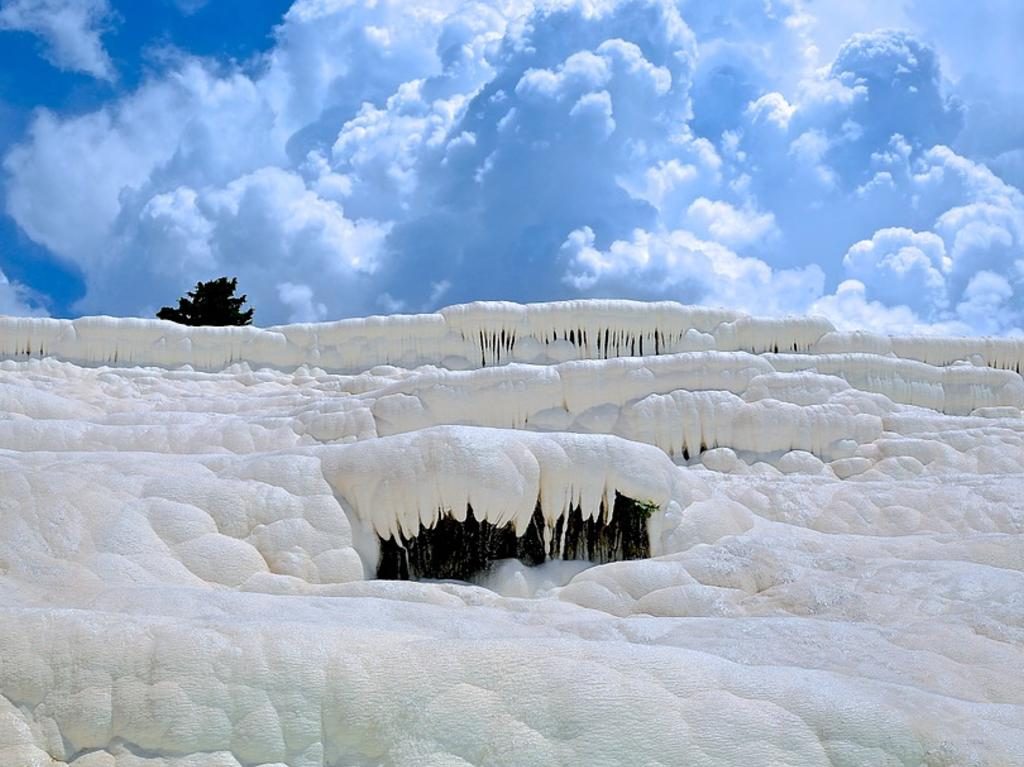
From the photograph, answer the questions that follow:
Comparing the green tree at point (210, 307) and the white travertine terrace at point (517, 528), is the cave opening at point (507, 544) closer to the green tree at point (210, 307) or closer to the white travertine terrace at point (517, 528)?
the white travertine terrace at point (517, 528)

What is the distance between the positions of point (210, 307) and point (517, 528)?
83.3 feet

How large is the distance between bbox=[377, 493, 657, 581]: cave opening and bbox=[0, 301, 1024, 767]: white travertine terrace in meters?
0.19

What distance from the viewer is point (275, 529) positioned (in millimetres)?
9430

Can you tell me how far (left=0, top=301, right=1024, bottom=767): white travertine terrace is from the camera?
16.5ft

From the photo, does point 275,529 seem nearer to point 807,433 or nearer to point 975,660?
point 975,660

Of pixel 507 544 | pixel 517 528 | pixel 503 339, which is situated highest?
pixel 503 339

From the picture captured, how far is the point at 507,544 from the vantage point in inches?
417

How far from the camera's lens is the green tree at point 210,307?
32.8 meters

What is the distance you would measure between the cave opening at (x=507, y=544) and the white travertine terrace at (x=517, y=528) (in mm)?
193

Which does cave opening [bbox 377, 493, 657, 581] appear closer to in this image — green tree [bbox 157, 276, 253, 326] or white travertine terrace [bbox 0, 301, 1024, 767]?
white travertine terrace [bbox 0, 301, 1024, 767]

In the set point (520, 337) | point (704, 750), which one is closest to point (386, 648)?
point (704, 750)

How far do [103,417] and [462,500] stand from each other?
830 cm

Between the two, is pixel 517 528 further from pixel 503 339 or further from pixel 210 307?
pixel 210 307

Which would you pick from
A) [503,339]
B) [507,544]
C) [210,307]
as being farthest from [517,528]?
[210,307]
